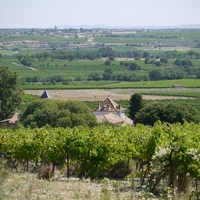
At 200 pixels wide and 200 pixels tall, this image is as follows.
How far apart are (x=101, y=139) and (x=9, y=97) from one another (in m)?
41.5

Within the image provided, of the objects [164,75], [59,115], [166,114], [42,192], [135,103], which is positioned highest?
[42,192]

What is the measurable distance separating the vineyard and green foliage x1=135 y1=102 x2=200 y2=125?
90.5 feet

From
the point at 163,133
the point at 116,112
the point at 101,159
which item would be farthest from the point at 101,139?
the point at 116,112

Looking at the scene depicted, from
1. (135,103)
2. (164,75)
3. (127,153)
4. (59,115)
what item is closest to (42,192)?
(127,153)

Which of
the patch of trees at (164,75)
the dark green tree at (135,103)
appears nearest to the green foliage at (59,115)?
the dark green tree at (135,103)

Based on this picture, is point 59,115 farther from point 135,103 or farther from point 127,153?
point 127,153

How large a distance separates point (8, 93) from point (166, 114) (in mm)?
17849

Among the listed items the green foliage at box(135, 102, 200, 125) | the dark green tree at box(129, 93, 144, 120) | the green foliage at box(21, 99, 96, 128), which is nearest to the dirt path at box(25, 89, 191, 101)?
the dark green tree at box(129, 93, 144, 120)

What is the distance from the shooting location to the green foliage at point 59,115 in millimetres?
44750

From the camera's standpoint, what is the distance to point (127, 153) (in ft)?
64.5

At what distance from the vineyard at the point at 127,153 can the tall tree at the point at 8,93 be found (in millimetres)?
35218

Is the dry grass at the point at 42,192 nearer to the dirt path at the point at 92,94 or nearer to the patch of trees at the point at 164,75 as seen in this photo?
the dirt path at the point at 92,94

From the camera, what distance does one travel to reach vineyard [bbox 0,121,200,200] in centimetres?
1476

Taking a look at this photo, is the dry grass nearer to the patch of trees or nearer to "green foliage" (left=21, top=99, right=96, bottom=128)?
"green foliage" (left=21, top=99, right=96, bottom=128)
